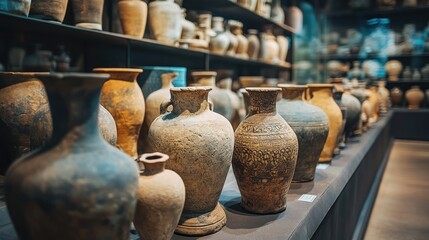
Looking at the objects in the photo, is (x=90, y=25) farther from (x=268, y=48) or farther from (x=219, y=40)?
(x=268, y=48)

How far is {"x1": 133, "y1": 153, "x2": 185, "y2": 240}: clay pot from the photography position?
116cm

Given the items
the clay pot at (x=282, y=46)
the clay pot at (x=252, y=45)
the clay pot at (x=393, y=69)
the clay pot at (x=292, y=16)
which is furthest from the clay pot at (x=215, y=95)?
the clay pot at (x=393, y=69)

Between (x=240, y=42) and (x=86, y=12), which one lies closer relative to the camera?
(x=86, y=12)

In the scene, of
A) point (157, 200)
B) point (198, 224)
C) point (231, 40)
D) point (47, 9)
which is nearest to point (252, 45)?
point (231, 40)

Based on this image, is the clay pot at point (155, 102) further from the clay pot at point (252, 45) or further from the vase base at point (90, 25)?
the clay pot at point (252, 45)

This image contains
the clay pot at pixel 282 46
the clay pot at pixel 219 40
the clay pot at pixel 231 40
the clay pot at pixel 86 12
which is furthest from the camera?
the clay pot at pixel 282 46

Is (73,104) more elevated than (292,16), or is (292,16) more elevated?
(292,16)

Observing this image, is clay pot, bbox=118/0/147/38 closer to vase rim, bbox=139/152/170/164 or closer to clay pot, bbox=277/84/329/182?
clay pot, bbox=277/84/329/182

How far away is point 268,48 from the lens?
5277 millimetres

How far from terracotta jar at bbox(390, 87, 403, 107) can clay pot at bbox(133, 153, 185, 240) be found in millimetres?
7471

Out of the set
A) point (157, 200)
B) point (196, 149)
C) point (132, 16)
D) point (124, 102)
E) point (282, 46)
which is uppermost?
point (282, 46)

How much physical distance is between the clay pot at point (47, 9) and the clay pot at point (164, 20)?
0.94 m

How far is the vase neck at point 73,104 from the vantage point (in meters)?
0.95

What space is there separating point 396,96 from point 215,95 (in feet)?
19.1
